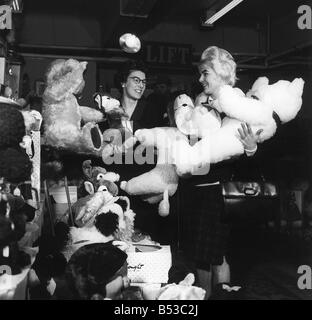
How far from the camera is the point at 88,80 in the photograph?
6.63 ft

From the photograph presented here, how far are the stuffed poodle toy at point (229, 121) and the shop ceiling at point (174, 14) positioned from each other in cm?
20

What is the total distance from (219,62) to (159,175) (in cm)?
64

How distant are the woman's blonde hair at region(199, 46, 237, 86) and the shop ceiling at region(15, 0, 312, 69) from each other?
0.31ft

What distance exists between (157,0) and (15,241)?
49.6 inches

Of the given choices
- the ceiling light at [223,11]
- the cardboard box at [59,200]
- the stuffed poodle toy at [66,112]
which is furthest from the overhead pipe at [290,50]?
the cardboard box at [59,200]

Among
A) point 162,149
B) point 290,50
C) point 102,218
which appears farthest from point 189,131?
point 290,50

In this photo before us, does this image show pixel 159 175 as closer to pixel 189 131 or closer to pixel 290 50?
pixel 189 131

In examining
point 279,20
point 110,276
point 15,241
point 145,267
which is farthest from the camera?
point 279,20

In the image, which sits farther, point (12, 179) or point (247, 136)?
point (247, 136)

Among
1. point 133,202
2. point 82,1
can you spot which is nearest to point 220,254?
point 133,202

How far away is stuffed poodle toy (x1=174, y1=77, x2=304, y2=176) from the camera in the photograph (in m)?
2.05

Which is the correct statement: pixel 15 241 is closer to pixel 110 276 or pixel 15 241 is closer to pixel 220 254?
pixel 110 276

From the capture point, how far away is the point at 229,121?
2.08 metres

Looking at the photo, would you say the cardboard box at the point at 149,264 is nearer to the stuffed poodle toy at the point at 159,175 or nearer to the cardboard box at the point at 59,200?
the stuffed poodle toy at the point at 159,175
